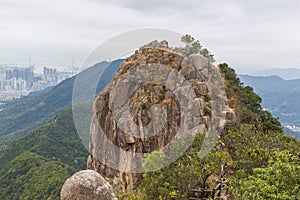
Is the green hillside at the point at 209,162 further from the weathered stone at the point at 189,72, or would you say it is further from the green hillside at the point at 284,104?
the green hillside at the point at 284,104

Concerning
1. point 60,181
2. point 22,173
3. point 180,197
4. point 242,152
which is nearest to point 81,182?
point 180,197

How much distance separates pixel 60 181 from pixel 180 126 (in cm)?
2416

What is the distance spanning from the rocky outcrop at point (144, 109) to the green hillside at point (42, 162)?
57.1 ft

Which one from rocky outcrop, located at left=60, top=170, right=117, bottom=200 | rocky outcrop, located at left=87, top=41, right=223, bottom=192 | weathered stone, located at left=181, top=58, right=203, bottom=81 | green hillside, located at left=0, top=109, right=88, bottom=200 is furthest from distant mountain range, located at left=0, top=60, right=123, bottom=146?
rocky outcrop, located at left=60, top=170, right=117, bottom=200

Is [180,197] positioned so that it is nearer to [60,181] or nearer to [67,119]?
[60,181]

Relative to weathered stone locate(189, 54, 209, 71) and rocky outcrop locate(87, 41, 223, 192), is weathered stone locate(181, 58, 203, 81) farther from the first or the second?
weathered stone locate(189, 54, 209, 71)

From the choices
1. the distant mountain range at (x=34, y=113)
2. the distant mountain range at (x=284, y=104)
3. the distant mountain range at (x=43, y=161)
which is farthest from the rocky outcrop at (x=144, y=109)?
the distant mountain range at (x=284, y=104)

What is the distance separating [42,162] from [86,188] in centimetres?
4214

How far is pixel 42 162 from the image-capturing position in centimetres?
4397

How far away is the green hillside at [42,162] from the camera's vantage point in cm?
3722

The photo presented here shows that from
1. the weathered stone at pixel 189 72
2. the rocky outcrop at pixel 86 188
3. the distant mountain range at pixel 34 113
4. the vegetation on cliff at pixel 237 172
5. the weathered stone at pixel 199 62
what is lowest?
the distant mountain range at pixel 34 113

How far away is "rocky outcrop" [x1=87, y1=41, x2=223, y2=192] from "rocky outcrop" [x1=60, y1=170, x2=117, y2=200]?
9.54m

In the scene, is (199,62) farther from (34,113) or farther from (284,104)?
(284,104)

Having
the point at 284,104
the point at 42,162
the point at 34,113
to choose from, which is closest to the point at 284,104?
the point at 284,104
